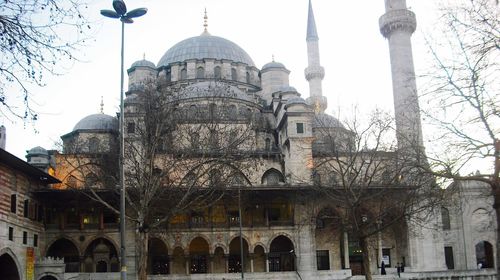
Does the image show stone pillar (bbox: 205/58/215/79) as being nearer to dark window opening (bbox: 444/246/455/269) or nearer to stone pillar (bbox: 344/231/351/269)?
stone pillar (bbox: 344/231/351/269)

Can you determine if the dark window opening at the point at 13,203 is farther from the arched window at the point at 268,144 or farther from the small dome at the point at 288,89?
the small dome at the point at 288,89

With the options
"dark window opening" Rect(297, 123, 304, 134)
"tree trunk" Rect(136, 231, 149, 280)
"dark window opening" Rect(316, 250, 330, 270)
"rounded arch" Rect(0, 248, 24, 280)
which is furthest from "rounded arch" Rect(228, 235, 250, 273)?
"tree trunk" Rect(136, 231, 149, 280)

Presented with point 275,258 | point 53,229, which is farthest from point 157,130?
point 275,258

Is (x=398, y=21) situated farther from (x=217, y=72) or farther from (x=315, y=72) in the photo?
(x=217, y=72)

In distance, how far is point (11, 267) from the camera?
33031 mm

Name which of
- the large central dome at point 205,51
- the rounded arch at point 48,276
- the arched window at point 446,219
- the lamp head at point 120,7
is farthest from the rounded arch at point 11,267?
the arched window at point 446,219

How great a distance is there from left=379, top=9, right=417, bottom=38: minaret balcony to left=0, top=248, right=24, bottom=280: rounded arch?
29.3 m

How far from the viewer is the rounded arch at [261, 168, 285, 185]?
4653cm

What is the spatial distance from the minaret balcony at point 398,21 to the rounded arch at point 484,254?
1946 cm

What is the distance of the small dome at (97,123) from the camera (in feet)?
161

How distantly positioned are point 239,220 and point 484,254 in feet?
82.9

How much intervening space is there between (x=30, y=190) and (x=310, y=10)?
37.1 meters

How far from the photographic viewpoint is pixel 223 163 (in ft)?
98.8

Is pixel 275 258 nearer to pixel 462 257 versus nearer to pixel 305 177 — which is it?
pixel 305 177
